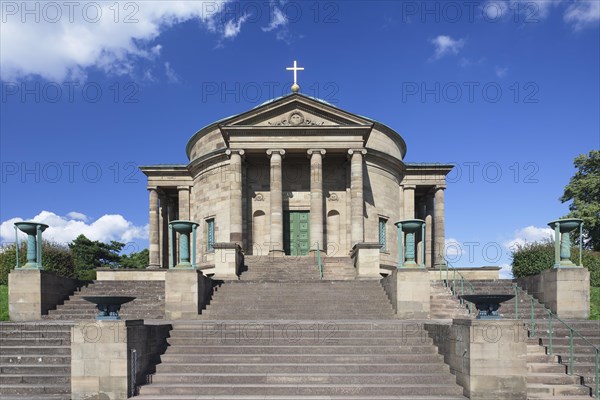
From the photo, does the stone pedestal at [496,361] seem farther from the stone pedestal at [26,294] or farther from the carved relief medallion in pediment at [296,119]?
the carved relief medallion in pediment at [296,119]

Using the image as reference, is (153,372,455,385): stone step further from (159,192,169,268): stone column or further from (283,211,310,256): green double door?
(159,192,169,268): stone column

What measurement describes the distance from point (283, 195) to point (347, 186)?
4.12 meters

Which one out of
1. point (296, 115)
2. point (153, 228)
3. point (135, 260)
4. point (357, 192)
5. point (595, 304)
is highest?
point (296, 115)

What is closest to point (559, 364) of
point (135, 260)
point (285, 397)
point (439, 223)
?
point (285, 397)

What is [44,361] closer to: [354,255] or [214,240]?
[354,255]

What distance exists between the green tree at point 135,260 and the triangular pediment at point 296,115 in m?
44.3

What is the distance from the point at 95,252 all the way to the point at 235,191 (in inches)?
1592

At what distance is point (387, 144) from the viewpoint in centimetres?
3412

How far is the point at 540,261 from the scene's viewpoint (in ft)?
74.4

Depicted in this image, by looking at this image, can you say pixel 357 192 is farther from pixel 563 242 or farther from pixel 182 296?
pixel 182 296

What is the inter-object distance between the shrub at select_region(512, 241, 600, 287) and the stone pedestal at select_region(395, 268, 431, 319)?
8.84 m

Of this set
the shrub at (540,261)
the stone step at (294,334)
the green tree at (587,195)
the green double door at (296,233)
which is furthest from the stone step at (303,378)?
the green tree at (587,195)

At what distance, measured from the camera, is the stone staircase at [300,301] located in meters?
16.4

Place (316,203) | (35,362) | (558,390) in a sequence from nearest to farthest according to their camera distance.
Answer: (558,390) < (35,362) < (316,203)
